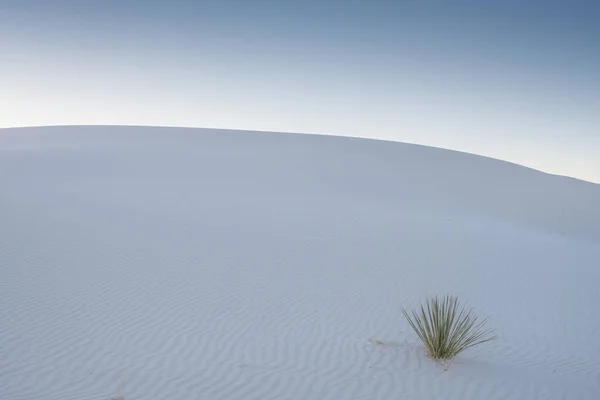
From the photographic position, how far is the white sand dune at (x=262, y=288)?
5.91m

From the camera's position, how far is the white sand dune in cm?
591

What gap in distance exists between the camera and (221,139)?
4281cm

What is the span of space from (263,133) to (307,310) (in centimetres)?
4147

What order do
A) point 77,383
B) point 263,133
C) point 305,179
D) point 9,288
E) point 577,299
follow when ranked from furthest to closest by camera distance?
point 263,133 → point 305,179 → point 577,299 → point 9,288 → point 77,383

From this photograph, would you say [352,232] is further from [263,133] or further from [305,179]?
[263,133]

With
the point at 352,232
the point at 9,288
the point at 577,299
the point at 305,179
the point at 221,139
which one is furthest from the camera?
the point at 221,139

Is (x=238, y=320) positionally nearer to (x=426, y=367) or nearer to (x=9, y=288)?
(x=426, y=367)

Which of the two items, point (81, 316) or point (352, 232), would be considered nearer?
point (81, 316)

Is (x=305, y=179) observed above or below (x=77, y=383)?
above

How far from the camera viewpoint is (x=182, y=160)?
29.5 m

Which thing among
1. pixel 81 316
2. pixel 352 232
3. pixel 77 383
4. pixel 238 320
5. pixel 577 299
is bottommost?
pixel 77 383

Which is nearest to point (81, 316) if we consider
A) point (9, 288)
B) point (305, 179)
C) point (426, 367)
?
point (9, 288)

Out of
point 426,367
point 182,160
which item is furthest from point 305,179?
point 426,367

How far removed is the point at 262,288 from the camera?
32.3 feet
